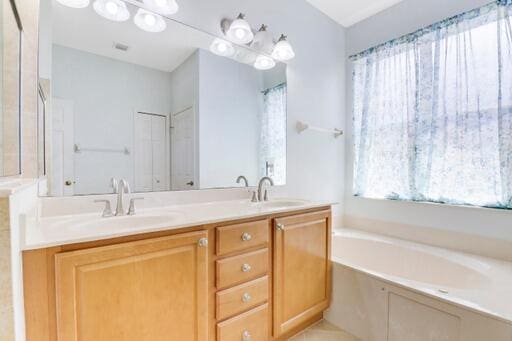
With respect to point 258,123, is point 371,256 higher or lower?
lower

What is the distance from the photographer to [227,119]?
6.32ft

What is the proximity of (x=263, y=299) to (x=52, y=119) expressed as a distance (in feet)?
4.80

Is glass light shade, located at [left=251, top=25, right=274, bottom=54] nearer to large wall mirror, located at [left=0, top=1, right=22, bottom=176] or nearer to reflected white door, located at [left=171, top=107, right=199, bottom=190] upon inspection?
reflected white door, located at [left=171, top=107, right=199, bottom=190]

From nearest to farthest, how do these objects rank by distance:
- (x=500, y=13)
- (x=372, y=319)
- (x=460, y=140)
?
(x=372, y=319) → (x=500, y=13) → (x=460, y=140)

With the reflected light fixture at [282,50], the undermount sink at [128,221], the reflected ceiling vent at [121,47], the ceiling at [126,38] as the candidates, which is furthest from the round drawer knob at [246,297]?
the reflected light fixture at [282,50]

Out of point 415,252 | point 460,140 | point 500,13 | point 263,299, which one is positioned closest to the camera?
point 263,299

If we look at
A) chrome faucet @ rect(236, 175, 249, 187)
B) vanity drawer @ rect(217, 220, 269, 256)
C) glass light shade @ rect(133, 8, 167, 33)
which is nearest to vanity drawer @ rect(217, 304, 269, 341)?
vanity drawer @ rect(217, 220, 269, 256)

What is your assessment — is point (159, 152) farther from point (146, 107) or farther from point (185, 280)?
point (185, 280)

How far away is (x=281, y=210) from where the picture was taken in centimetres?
151

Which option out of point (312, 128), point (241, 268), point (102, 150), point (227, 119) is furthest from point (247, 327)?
point (312, 128)

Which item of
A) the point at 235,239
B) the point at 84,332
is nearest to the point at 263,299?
the point at 235,239

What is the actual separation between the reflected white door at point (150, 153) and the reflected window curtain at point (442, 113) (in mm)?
1920

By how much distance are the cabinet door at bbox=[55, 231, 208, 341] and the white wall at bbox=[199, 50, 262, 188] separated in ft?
2.42

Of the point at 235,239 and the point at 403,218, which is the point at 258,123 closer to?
the point at 235,239
